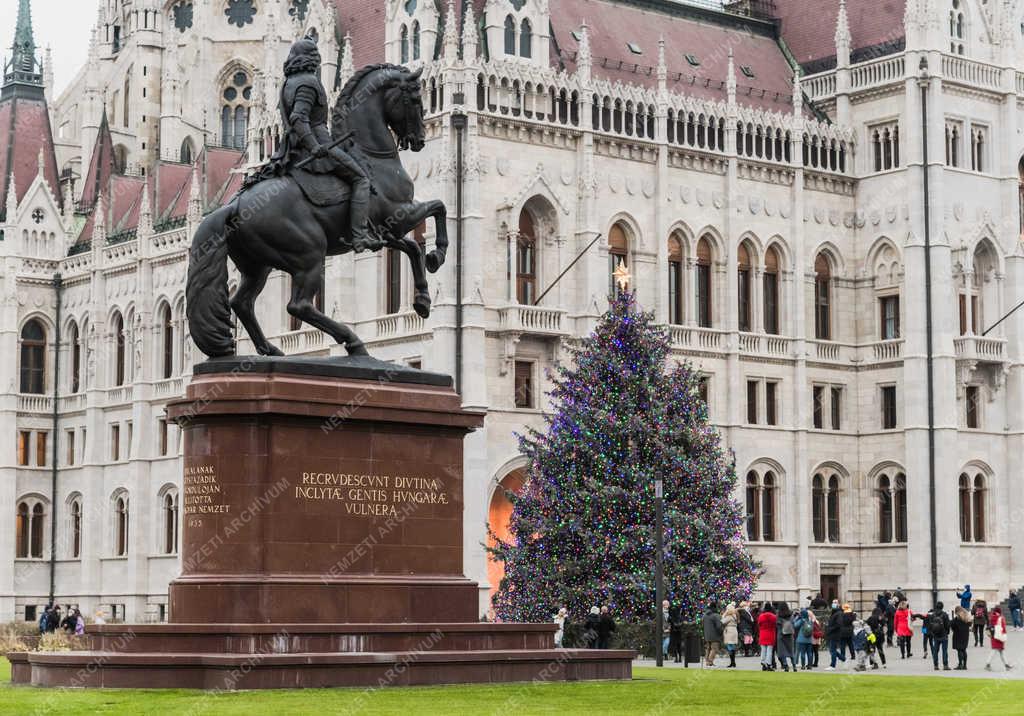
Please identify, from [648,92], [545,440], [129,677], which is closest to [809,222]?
[648,92]

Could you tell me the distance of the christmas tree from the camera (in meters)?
47.4

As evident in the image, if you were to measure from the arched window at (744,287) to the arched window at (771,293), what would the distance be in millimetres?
903

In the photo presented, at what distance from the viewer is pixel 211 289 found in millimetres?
27797

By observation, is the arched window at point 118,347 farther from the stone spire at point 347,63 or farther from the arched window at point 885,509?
the arched window at point 885,509

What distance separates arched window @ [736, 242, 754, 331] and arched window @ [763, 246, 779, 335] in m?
0.90

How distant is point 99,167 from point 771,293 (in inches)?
1287

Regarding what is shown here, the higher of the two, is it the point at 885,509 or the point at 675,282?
the point at 675,282

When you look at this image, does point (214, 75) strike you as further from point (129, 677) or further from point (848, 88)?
point (129, 677)

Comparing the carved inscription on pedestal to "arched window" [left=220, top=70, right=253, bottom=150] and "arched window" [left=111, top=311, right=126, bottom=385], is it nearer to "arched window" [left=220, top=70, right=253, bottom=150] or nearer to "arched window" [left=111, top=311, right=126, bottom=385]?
"arched window" [left=111, top=311, right=126, bottom=385]

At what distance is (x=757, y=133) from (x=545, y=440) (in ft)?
75.4

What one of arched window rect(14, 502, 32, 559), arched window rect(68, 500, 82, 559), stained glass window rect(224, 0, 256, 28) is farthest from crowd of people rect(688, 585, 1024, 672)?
stained glass window rect(224, 0, 256, 28)

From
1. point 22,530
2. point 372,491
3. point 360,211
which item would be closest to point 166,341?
point 22,530

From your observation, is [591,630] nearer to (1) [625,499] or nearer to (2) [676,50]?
(1) [625,499]

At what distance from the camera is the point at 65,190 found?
8544cm
